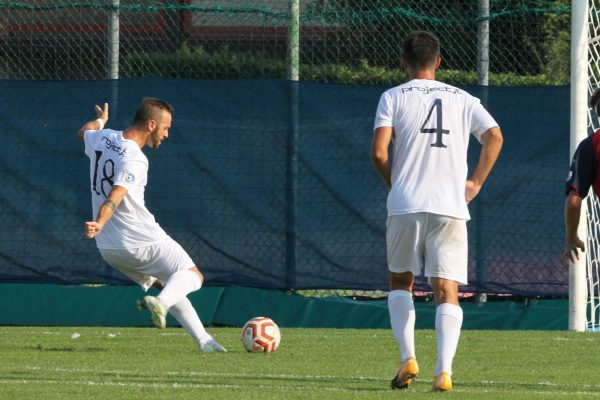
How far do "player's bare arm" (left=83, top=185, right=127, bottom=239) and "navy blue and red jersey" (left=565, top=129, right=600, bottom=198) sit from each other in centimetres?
289

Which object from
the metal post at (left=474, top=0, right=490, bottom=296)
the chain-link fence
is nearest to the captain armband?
the chain-link fence

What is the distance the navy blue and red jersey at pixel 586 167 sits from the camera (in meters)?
7.11

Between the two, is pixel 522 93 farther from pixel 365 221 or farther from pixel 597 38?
pixel 365 221

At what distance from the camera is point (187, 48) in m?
13.3

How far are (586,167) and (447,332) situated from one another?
1207 millimetres

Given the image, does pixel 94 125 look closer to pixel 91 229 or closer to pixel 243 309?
pixel 91 229

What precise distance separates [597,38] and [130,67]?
4593 millimetres

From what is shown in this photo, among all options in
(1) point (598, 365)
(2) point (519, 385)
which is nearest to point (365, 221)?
(1) point (598, 365)

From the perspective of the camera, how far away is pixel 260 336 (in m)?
9.12

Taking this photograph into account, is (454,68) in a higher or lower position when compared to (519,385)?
higher

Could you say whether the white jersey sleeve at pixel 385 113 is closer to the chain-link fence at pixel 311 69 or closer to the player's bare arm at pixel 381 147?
the player's bare arm at pixel 381 147

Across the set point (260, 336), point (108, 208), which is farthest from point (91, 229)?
point (260, 336)

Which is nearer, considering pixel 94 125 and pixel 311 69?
pixel 94 125

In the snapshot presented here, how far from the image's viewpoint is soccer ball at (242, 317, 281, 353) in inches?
359
